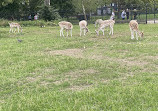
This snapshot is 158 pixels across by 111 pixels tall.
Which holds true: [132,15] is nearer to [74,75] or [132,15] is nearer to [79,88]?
[74,75]

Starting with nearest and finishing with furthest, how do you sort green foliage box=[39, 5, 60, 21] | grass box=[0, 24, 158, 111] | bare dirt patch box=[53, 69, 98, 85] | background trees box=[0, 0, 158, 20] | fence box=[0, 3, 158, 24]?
1. grass box=[0, 24, 158, 111]
2. bare dirt patch box=[53, 69, 98, 85]
3. green foliage box=[39, 5, 60, 21]
4. fence box=[0, 3, 158, 24]
5. background trees box=[0, 0, 158, 20]

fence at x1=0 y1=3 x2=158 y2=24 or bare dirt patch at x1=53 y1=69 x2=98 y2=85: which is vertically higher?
fence at x1=0 y1=3 x2=158 y2=24

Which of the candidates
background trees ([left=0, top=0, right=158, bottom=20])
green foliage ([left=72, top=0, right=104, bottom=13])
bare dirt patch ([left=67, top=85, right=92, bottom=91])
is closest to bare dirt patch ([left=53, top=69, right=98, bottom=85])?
bare dirt patch ([left=67, top=85, right=92, bottom=91])

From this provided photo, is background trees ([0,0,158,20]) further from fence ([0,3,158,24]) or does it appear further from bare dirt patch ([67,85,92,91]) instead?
bare dirt patch ([67,85,92,91])

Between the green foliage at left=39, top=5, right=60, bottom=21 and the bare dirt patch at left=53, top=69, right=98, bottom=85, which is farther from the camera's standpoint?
the green foliage at left=39, top=5, right=60, bottom=21

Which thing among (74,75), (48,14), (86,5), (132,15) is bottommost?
(74,75)

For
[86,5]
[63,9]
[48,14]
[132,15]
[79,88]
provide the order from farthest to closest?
[63,9] → [86,5] → [132,15] → [48,14] → [79,88]

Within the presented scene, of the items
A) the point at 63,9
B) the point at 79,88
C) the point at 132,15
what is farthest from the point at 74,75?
the point at 63,9

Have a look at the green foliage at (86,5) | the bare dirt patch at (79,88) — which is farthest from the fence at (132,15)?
the bare dirt patch at (79,88)

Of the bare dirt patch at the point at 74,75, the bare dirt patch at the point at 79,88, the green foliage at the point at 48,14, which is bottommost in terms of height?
the bare dirt patch at the point at 79,88

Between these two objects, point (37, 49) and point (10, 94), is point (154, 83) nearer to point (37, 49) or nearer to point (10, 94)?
point (10, 94)

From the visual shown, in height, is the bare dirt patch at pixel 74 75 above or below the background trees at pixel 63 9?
below

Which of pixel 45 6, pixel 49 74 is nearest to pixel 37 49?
pixel 49 74

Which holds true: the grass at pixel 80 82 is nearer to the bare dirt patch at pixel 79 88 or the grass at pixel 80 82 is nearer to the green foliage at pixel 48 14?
the bare dirt patch at pixel 79 88
